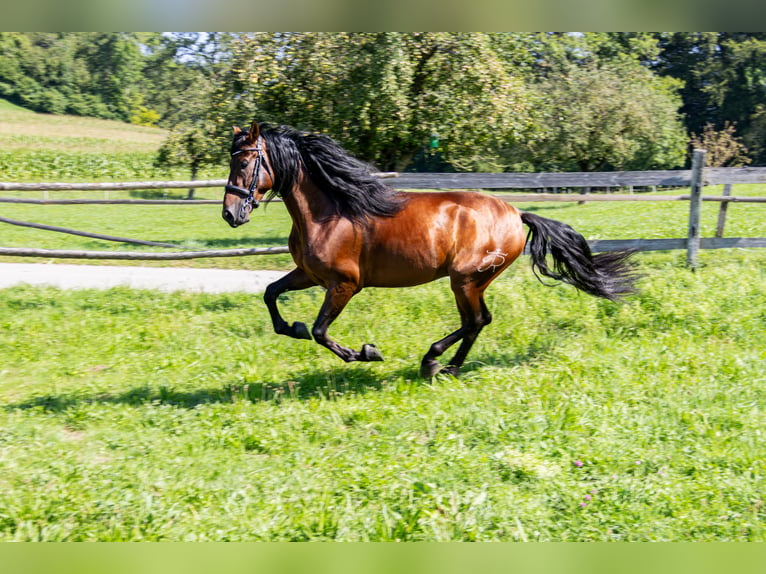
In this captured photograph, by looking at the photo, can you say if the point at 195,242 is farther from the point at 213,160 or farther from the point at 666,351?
the point at 666,351

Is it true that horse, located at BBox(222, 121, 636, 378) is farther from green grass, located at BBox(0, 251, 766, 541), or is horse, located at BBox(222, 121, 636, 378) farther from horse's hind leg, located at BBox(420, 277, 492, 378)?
green grass, located at BBox(0, 251, 766, 541)

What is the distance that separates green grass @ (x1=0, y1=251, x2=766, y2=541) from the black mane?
58.5 inches

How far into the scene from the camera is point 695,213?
8.93 m

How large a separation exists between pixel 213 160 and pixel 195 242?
2068 mm

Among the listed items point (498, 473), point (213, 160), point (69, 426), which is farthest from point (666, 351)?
point (213, 160)

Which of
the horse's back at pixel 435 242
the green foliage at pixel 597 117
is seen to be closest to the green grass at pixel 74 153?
the green foliage at pixel 597 117

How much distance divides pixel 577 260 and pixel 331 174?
7.83 feet

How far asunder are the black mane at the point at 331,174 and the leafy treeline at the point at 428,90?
7.33 meters

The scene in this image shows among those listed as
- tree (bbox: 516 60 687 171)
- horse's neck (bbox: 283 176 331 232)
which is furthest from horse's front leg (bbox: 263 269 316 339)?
tree (bbox: 516 60 687 171)

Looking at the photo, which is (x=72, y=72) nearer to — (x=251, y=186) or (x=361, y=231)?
Answer: (x=251, y=186)

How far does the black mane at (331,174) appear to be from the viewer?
17.9 feet

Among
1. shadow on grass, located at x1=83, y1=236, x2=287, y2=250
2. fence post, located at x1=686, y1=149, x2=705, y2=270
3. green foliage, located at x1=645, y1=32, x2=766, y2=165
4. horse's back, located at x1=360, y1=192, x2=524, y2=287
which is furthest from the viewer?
green foliage, located at x1=645, y1=32, x2=766, y2=165

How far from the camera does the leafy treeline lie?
12992 mm

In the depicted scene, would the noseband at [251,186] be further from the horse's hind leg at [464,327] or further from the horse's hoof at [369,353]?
the horse's hind leg at [464,327]
